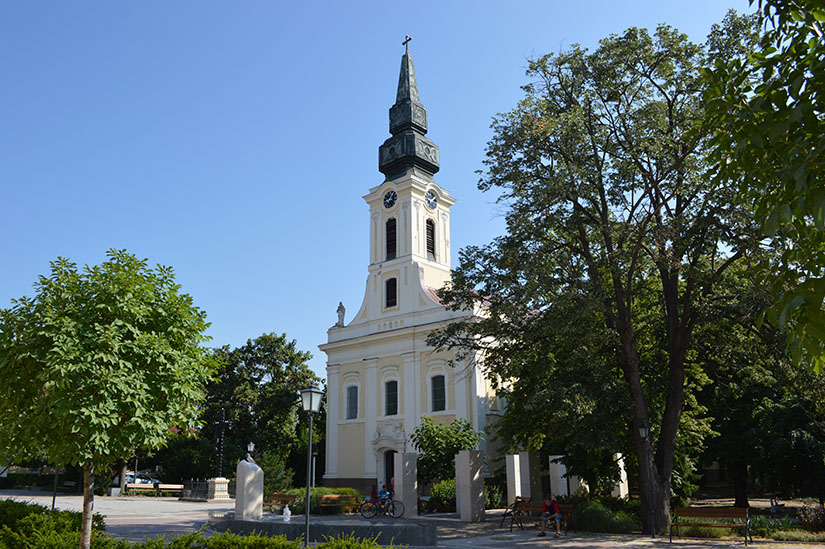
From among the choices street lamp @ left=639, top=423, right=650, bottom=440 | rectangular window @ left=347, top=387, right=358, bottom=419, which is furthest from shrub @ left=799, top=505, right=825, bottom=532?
rectangular window @ left=347, top=387, right=358, bottom=419

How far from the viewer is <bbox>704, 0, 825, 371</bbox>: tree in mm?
4324

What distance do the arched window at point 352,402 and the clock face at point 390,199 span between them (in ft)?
38.3

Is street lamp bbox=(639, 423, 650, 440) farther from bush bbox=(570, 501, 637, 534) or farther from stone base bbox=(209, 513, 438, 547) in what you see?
stone base bbox=(209, 513, 438, 547)

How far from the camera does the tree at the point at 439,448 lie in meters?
27.9

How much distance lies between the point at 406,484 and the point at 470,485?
10.4 feet

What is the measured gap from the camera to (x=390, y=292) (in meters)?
42.1

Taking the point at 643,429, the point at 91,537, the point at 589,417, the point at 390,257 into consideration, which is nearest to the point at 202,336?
the point at 91,537

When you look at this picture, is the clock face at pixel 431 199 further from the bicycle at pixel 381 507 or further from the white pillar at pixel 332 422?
the bicycle at pixel 381 507

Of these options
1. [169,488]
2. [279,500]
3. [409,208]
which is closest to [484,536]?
[279,500]

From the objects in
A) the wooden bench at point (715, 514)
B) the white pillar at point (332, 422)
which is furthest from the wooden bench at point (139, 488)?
the wooden bench at point (715, 514)

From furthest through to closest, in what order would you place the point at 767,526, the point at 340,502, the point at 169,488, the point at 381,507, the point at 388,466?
the point at 169,488 → the point at 388,466 → the point at 340,502 → the point at 381,507 → the point at 767,526

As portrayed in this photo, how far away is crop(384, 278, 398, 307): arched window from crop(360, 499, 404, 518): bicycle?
17.7 metres

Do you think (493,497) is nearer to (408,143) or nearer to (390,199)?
(390,199)

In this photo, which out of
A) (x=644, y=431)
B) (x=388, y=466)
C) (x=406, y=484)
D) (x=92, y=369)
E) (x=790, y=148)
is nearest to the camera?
Result: (x=790, y=148)
